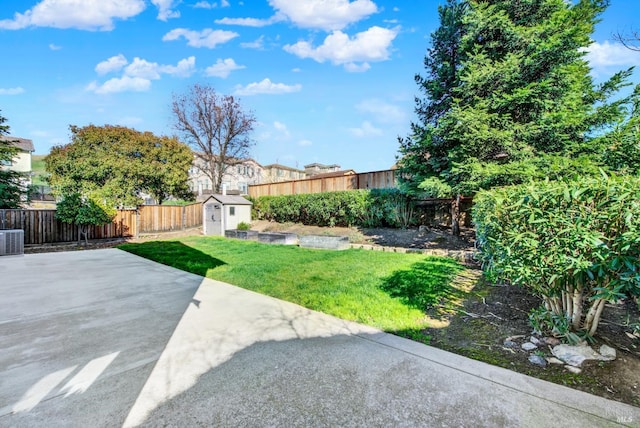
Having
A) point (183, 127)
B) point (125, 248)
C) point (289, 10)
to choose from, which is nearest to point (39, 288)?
point (125, 248)

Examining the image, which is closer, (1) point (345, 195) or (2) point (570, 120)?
(2) point (570, 120)

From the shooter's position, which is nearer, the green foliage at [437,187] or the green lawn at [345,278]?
the green lawn at [345,278]

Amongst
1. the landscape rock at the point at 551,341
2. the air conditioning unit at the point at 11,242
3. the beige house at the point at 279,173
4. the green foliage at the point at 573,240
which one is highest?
the beige house at the point at 279,173

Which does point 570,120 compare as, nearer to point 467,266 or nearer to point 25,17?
point 467,266

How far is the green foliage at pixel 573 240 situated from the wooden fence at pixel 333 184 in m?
8.04

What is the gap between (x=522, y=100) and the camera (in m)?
6.13

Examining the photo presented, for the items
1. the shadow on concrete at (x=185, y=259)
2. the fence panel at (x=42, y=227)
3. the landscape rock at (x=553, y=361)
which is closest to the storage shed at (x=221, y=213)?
the fence panel at (x=42, y=227)

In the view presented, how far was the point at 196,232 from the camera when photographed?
614 inches

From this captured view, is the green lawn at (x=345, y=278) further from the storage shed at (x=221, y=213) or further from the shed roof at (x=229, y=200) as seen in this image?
the shed roof at (x=229, y=200)

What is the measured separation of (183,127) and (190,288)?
20103mm

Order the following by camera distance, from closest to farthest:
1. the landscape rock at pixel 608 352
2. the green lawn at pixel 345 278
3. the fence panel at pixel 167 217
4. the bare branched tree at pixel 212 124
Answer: the landscape rock at pixel 608 352 < the green lawn at pixel 345 278 < the fence panel at pixel 167 217 < the bare branched tree at pixel 212 124

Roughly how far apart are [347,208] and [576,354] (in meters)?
9.31

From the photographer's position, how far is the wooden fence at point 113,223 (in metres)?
10.7

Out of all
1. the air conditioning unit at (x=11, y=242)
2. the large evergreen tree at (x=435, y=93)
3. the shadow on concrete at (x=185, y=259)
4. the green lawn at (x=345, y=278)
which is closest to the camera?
the green lawn at (x=345, y=278)
